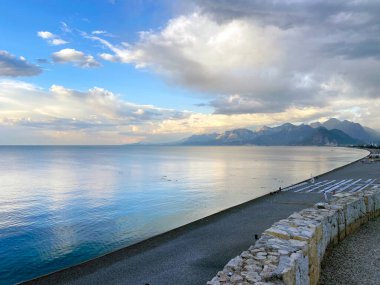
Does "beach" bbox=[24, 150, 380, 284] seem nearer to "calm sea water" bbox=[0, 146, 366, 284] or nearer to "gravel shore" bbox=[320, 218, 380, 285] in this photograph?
"calm sea water" bbox=[0, 146, 366, 284]

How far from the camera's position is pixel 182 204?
37.9 metres

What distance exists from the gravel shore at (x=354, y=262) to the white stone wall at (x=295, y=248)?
0.37 meters

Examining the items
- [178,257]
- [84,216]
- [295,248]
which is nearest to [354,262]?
[295,248]

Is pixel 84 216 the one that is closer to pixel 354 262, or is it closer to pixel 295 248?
pixel 354 262

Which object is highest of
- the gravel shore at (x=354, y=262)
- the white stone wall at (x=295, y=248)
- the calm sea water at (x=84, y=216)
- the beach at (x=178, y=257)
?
the white stone wall at (x=295, y=248)

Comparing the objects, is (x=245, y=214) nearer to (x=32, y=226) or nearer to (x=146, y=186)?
(x=32, y=226)

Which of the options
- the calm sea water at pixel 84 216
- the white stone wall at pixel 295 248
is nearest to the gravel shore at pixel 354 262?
the white stone wall at pixel 295 248

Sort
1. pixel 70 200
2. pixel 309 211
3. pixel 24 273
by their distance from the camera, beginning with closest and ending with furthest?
1. pixel 309 211
2. pixel 24 273
3. pixel 70 200

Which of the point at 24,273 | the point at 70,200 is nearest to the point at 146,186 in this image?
the point at 70,200

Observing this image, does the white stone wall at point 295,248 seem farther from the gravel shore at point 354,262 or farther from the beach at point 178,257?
the beach at point 178,257

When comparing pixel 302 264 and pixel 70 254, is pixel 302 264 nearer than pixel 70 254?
Yes

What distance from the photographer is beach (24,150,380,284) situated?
1377 cm

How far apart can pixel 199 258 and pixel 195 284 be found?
2.90 meters

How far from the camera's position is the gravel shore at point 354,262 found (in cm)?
1043
